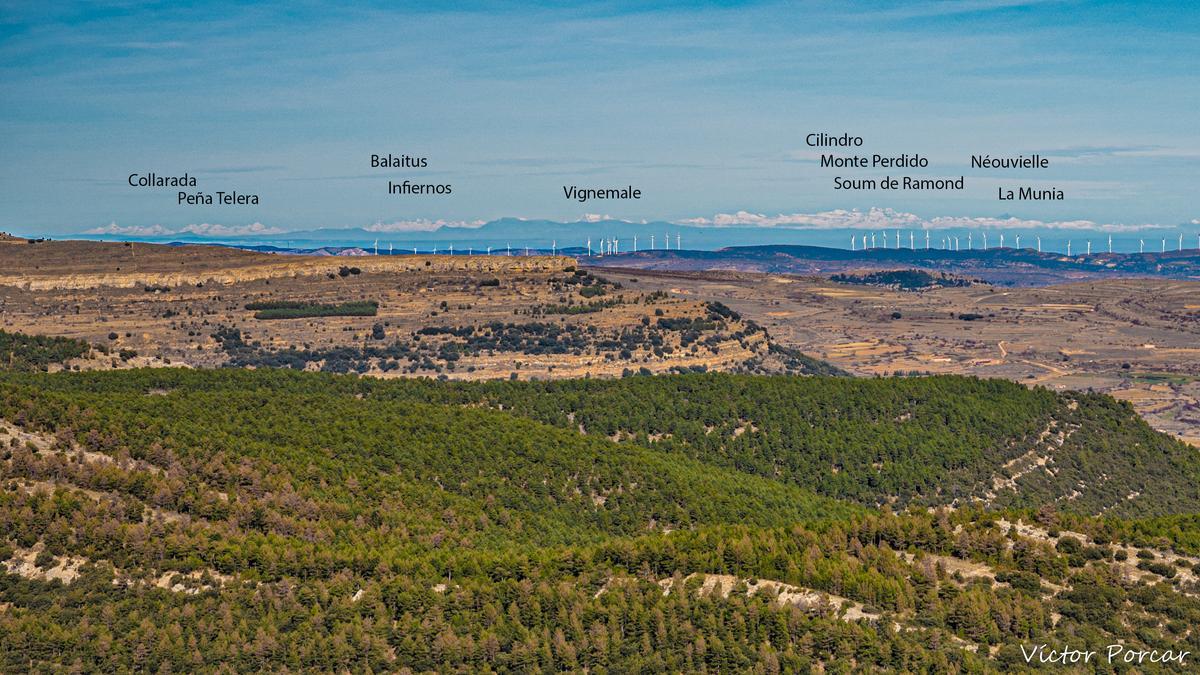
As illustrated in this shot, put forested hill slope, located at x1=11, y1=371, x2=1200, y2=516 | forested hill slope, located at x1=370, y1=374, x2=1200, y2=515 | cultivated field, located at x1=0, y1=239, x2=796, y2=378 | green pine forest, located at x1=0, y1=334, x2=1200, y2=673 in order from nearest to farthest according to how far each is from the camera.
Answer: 1. green pine forest, located at x1=0, y1=334, x2=1200, y2=673
2. forested hill slope, located at x1=11, y1=371, x2=1200, y2=516
3. forested hill slope, located at x1=370, y1=374, x2=1200, y2=515
4. cultivated field, located at x1=0, y1=239, x2=796, y2=378

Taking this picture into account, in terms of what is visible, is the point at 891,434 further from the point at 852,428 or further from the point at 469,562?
the point at 469,562

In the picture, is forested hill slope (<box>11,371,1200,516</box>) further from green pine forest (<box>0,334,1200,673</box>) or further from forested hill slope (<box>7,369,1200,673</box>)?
forested hill slope (<box>7,369,1200,673</box>)

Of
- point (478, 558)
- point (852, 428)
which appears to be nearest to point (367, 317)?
point (852, 428)

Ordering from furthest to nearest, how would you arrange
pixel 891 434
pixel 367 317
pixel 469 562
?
pixel 367 317 → pixel 891 434 → pixel 469 562

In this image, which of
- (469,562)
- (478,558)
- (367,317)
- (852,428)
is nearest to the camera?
(469,562)

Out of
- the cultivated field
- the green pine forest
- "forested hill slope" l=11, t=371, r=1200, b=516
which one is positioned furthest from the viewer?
the cultivated field

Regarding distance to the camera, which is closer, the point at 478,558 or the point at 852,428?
the point at 478,558

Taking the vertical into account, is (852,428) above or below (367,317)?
below

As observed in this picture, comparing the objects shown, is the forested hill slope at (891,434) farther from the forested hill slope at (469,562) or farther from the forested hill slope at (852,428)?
the forested hill slope at (469,562)

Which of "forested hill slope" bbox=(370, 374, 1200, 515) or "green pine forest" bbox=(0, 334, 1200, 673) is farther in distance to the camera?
"forested hill slope" bbox=(370, 374, 1200, 515)

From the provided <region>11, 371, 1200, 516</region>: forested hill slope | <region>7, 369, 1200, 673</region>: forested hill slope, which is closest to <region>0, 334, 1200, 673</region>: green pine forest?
<region>7, 369, 1200, 673</region>: forested hill slope
